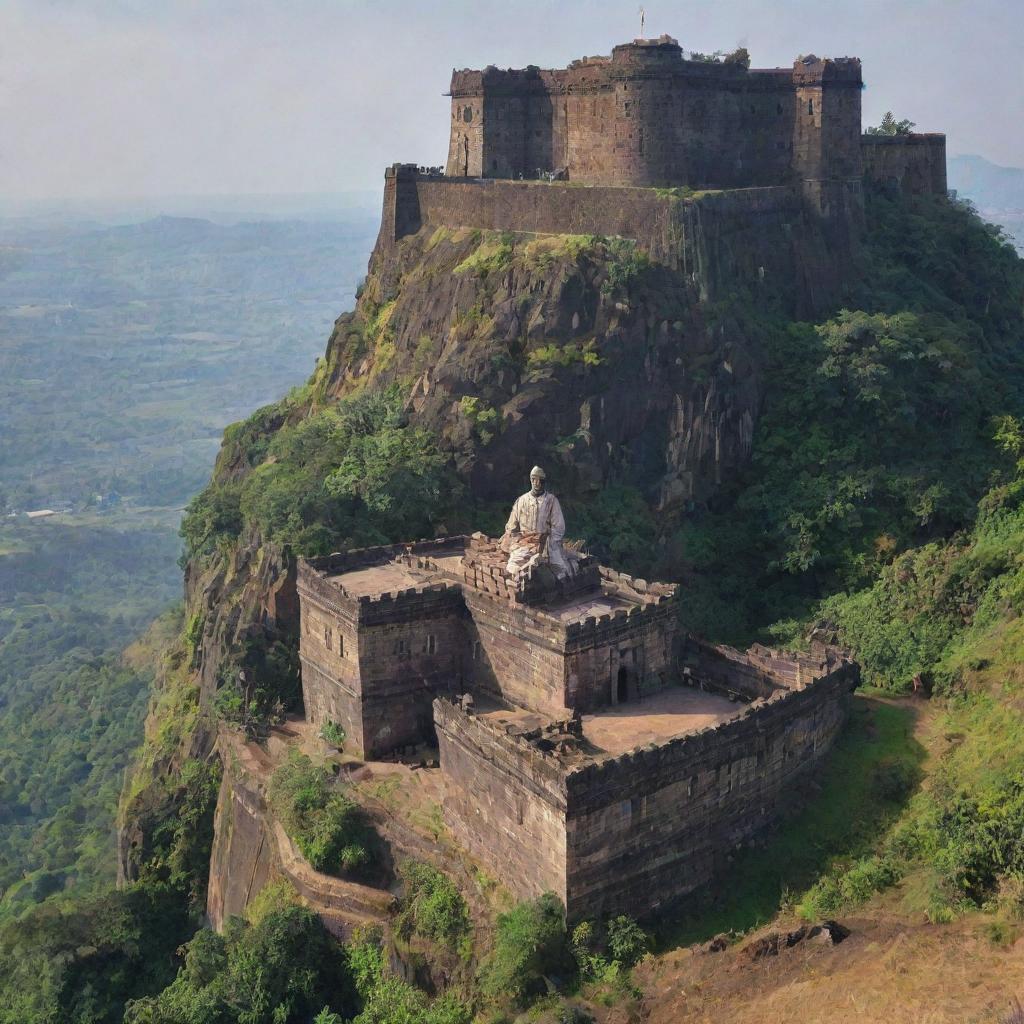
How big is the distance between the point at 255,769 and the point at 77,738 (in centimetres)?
4866

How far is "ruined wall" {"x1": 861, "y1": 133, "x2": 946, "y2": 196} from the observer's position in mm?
63125

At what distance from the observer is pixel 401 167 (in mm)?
60781

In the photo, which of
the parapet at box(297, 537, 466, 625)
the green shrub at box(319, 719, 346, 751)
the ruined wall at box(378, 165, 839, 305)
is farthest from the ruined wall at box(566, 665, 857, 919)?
the ruined wall at box(378, 165, 839, 305)

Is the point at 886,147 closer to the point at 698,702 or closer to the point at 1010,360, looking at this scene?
the point at 1010,360

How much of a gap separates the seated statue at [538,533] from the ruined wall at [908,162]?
35.4 meters

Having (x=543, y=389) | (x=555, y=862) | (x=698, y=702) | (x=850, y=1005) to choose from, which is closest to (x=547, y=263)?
(x=543, y=389)

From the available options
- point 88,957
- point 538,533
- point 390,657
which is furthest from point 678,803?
point 88,957

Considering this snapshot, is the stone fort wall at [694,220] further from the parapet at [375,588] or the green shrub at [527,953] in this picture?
the green shrub at [527,953]

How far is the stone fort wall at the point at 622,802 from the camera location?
94.9ft

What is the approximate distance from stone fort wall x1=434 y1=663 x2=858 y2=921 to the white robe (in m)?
4.67

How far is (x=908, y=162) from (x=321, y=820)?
46.0m

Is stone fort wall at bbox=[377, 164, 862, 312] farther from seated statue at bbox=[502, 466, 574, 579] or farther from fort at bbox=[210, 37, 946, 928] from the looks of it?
seated statue at bbox=[502, 466, 574, 579]

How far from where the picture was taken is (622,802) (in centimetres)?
2930

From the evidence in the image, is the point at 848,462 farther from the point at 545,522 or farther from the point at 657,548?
the point at 545,522
